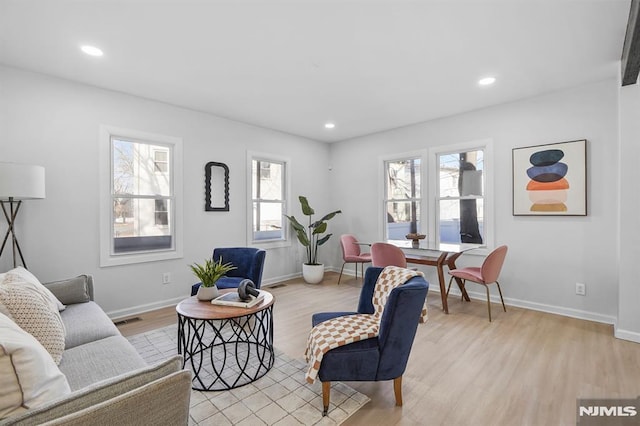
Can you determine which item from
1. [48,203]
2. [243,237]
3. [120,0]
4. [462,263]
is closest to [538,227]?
[462,263]

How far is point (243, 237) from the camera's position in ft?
A: 15.6

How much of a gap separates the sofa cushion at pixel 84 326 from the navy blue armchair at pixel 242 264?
3.54 feet

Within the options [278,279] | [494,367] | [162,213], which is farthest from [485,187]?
[162,213]

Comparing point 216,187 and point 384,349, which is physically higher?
point 216,187

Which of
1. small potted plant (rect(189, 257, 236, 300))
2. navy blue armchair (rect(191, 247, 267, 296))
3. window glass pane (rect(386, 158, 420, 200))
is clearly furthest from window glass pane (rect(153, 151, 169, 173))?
window glass pane (rect(386, 158, 420, 200))

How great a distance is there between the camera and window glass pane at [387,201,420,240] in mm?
5007

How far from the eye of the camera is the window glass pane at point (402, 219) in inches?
197

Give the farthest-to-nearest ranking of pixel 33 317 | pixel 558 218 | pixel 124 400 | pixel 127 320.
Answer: pixel 558 218 → pixel 127 320 → pixel 33 317 → pixel 124 400

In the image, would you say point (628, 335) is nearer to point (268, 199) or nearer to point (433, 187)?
point (433, 187)

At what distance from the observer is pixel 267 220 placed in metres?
5.29

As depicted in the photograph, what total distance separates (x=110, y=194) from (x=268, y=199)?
7.59ft

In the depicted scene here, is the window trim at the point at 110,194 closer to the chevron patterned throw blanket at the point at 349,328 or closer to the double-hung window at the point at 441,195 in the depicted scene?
the chevron patterned throw blanket at the point at 349,328

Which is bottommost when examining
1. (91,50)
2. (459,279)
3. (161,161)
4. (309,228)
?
(459,279)

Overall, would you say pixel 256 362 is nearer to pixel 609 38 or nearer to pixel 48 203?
pixel 48 203
